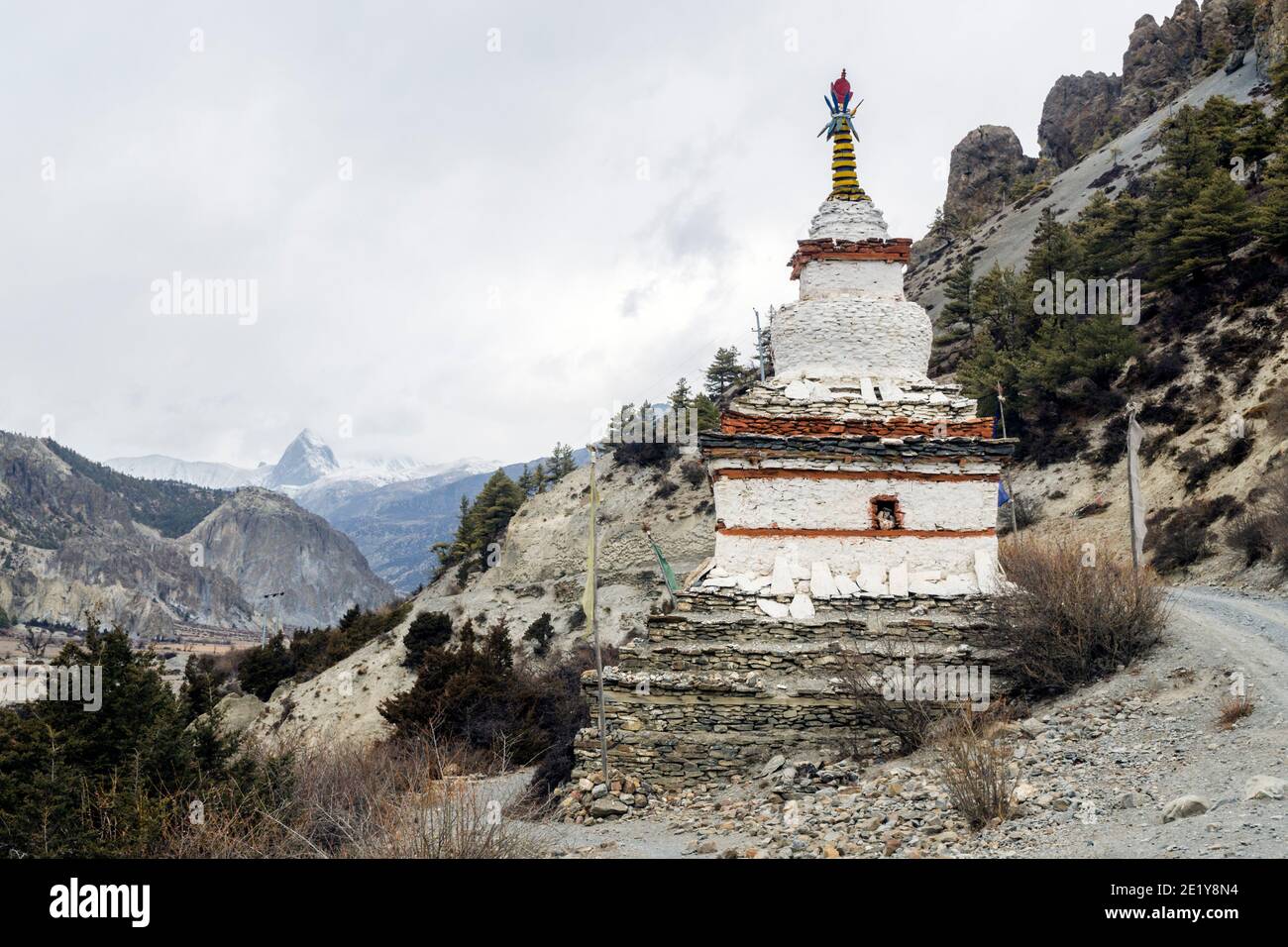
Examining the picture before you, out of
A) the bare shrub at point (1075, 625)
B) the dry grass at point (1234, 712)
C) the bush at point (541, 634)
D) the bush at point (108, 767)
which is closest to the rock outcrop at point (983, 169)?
the bush at point (541, 634)

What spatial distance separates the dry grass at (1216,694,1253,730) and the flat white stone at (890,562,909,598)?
558 centimetres

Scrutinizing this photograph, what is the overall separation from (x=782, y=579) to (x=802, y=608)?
632 millimetres

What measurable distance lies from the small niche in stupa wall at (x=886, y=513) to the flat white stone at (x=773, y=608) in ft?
7.66

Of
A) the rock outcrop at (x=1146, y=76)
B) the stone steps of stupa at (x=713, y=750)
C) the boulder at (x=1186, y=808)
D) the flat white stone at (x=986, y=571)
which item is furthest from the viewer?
the rock outcrop at (x=1146, y=76)

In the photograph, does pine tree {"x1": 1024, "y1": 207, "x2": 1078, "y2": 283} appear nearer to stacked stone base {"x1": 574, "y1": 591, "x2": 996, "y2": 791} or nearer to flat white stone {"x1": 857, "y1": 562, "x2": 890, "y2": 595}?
flat white stone {"x1": 857, "y1": 562, "x2": 890, "y2": 595}

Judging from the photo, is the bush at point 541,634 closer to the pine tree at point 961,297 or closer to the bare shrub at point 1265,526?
the bare shrub at point 1265,526

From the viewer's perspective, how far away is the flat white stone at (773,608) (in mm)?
14594

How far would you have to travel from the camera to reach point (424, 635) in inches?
1674

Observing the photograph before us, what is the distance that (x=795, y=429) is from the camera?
612 inches

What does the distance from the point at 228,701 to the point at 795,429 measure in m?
38.4

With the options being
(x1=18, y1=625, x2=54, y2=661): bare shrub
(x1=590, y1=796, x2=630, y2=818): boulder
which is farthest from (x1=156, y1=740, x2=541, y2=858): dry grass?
(x1=18, y1=625, x2=54, y2=661): bare shrub

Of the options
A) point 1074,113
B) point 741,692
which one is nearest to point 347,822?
point 741,692

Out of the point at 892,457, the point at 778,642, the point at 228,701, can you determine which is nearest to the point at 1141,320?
the point at 892,457

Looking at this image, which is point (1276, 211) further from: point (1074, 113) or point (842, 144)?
point (1074, 113)
